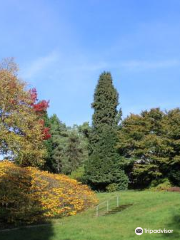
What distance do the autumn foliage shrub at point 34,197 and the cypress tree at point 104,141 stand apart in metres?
10.8

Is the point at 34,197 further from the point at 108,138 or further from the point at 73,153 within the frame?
the point at 73,153

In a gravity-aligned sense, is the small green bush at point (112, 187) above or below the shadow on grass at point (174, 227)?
above

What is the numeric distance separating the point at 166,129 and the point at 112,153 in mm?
5859

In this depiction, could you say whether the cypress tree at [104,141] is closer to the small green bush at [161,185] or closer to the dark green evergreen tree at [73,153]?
the small green bush at [161,185]

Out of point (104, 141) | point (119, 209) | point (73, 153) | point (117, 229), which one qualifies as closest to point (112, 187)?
point (104, 141)

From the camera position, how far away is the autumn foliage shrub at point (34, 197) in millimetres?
15750

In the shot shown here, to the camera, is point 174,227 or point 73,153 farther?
point 73,153

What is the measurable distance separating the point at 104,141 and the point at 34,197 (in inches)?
624

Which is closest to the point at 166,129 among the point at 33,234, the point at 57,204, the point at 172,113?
the point at 172,113

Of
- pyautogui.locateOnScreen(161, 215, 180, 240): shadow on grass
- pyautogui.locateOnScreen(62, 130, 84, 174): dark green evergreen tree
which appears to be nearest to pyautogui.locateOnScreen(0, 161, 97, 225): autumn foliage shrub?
pyautogui.locateOnScreen(161, 215, 180, 240): shadow on grass

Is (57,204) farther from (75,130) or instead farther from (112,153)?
(75,130)

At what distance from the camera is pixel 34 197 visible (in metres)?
16.6

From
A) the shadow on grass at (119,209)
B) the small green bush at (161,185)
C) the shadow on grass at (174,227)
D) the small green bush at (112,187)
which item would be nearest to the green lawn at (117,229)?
the shadow on grass at (174,227)

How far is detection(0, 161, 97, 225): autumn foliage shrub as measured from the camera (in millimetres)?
15750
